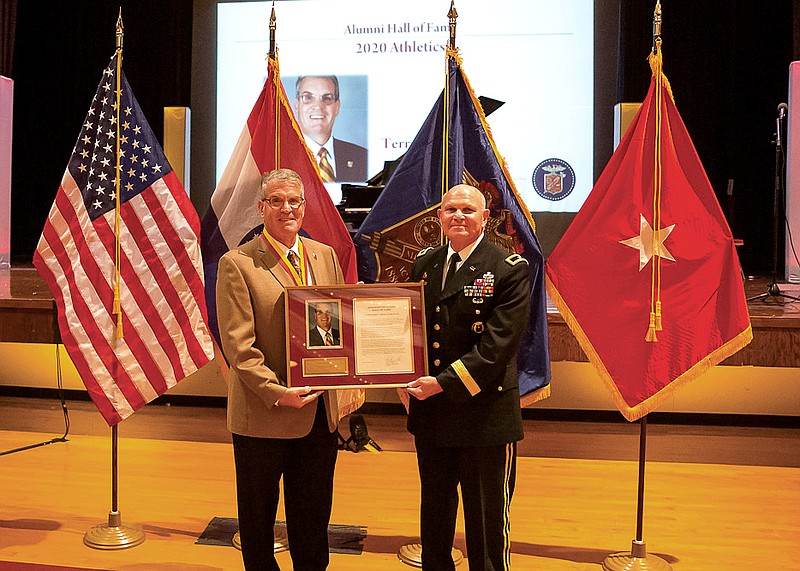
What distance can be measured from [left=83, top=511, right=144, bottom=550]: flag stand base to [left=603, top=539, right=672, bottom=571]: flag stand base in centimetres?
175

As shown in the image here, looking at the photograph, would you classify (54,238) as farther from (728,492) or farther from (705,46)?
(705,46)

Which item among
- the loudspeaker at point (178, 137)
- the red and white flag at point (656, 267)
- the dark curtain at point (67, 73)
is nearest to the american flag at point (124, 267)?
the red and white flag at point (656, 267)

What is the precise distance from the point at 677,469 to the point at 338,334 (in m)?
2.46

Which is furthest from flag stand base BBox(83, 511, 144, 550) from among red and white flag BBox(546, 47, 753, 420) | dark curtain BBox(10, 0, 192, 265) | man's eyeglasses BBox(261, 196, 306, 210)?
dark curtain BBox(10, 0, 192, 265)

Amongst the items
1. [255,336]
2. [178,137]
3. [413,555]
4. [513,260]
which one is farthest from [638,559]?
[178,137]

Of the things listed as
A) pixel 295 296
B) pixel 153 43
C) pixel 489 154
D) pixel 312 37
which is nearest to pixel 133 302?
pixel 295 296

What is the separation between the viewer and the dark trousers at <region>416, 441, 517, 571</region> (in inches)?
94.7

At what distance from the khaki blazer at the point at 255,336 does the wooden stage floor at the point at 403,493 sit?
2.67 feet

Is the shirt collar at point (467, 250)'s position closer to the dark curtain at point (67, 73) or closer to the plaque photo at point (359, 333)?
the plaque photo at point (359, 333)

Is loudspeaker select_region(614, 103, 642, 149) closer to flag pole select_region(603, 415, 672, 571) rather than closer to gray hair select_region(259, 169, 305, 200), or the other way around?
flag pole select_region(603, 415, 672, 571)

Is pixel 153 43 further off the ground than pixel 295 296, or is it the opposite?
pixel 153 43

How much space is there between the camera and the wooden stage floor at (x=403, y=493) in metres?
2.99

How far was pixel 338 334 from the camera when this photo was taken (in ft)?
7.68

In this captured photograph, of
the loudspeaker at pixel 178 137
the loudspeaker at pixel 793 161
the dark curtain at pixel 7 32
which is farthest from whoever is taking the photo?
the dark curtain at pixel 7 32
